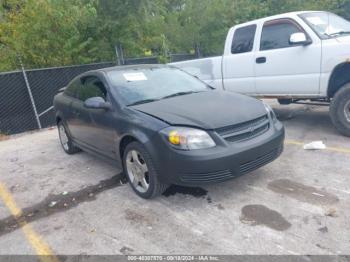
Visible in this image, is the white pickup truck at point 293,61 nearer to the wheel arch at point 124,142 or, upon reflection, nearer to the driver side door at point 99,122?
the driver side door at point 99,122

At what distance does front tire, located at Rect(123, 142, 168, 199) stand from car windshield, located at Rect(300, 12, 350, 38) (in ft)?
12.2

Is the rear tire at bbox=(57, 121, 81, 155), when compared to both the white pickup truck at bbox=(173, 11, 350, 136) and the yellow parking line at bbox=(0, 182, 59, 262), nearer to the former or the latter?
the yellow parking line at bbox=(0, 182, 59, 262)

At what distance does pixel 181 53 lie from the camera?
1440 cm

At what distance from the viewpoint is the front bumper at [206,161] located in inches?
133

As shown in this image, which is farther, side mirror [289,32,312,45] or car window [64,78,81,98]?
car window [64,78,81,98]

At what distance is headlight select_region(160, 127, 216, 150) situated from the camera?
3424 millimetres

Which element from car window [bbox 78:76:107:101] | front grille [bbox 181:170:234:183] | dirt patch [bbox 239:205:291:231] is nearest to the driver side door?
car window [bbox 78:76:107:101]

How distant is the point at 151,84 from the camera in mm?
4621

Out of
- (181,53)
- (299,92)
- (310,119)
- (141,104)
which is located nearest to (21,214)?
(141,104)

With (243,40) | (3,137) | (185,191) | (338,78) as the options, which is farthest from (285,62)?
(3,137)

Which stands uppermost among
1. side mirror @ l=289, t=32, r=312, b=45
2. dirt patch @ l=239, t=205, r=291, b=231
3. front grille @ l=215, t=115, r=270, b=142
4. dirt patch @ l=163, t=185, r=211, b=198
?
side mirror @ l=289, t=32, r=312, b=45

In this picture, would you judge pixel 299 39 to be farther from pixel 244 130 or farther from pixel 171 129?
pixel 171 129

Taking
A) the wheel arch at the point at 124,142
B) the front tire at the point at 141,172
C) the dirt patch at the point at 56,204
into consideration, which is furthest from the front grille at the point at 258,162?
the dirt patch at the point at 56,204

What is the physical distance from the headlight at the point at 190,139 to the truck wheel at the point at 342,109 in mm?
2945
